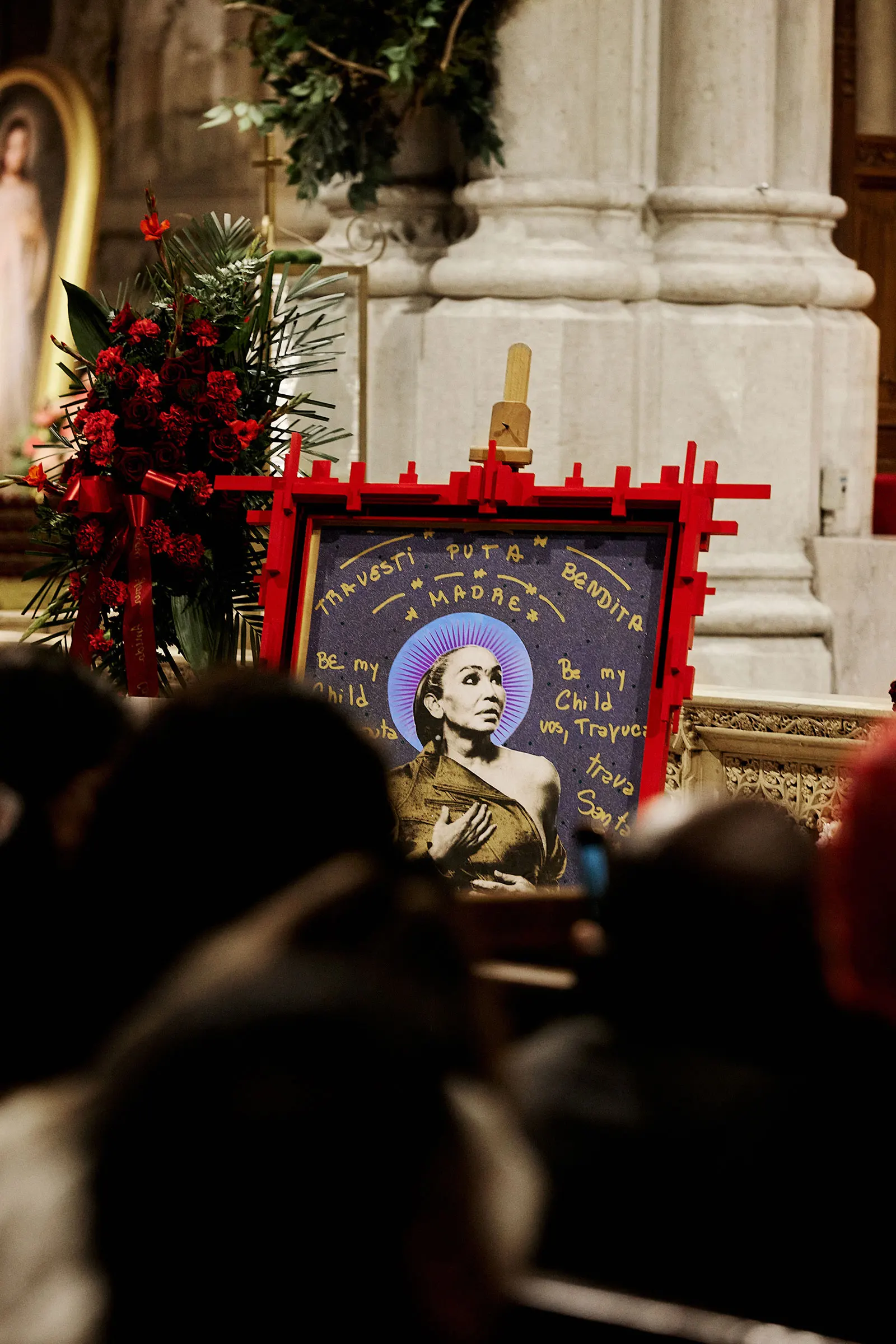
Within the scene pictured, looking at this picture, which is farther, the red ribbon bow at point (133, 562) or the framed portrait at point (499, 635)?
the red ribbon bow at point (133, 562)

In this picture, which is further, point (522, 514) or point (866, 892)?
point (522, 514)

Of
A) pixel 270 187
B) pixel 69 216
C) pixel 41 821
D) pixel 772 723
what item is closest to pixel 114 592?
pixel 772 723

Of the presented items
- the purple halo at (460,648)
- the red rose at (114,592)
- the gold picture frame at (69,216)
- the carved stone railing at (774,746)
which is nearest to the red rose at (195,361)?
the red rose at (114,592)

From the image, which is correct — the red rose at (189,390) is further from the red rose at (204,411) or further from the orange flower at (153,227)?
the orange flower at (153,227)

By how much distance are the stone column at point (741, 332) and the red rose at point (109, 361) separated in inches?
71.1

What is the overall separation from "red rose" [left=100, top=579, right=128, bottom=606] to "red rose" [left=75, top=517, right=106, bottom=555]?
6 cm

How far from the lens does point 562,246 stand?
452 centimetres

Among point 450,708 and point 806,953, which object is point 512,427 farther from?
point 806,953

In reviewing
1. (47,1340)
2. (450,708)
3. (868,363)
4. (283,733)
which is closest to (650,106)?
(868,363)

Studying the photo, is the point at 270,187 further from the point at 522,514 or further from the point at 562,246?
the point at 522,514

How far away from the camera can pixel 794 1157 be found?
88 cm

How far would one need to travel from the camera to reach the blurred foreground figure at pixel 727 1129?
88 centimetres

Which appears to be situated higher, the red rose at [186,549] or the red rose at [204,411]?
the red rose at [204,411]

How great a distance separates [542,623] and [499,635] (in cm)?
7
